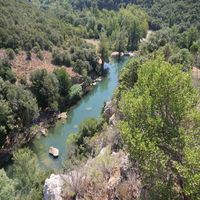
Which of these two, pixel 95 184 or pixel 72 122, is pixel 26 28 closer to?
pixel 72 122

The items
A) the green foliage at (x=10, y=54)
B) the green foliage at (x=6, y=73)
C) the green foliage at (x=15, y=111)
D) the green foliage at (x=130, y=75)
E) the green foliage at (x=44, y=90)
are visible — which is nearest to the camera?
the green foliage at (x=130, y=75)

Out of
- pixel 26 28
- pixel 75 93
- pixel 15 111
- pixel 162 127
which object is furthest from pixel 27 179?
pixel 26 28

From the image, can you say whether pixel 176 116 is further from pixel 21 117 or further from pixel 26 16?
pixel 26 16

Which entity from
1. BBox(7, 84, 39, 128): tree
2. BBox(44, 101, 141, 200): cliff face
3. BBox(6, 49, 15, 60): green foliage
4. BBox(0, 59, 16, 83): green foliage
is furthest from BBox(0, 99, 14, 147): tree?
BBox(44, 101, 141, 200): cliff face

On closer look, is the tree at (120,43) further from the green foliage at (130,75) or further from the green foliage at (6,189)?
the green foliage at (6,189)

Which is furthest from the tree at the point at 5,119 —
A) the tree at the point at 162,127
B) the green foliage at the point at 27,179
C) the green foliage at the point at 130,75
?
the tree at the point at 162,127

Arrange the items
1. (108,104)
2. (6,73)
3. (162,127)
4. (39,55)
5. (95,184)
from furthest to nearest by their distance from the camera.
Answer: (39,55) → (6,73) → (108,104) → (95,184) → (162,127)

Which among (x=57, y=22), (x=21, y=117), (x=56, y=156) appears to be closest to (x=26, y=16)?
(x=57, y=22)
